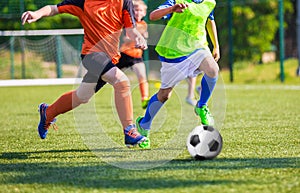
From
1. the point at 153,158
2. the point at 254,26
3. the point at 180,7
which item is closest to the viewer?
the point at 153,158

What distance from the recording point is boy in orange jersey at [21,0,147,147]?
560 centimetres

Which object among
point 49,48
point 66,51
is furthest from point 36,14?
point 49,48

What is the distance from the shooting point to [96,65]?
560 cm

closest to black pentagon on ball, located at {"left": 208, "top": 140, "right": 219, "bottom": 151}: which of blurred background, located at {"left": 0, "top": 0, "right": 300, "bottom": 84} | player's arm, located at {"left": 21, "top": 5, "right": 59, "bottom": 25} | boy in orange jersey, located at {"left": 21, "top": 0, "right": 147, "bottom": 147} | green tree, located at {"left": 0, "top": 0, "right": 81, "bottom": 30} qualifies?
boy in orange jersey, located at {"left": 21, "top": 0, "right": 147, "bottom": 147}

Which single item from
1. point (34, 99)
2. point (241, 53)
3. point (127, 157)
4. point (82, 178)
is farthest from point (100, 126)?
point (241, 53)

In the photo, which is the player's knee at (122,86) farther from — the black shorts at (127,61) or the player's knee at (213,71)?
the black shorts at (127,61)

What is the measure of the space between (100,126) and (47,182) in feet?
12.8

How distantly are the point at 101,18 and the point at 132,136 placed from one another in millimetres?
1049

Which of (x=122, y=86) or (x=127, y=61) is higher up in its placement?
(x=122, y=86)

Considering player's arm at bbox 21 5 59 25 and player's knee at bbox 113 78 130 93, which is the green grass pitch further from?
player's arm at bbox 21 5 59 25

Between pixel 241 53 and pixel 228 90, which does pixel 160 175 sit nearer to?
pixel 228 90

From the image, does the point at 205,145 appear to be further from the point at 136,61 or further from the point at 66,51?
the point at 66,51

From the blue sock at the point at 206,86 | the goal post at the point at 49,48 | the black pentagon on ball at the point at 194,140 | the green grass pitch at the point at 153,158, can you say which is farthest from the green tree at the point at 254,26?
the black pentagon on ball at the point at 194,140

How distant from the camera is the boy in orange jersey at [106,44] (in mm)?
5598
